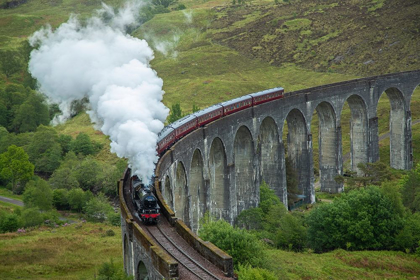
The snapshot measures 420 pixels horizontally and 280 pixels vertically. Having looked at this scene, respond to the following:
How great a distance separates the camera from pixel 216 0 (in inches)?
6924

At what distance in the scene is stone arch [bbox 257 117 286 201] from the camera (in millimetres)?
59344

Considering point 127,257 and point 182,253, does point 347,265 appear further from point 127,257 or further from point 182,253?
point 182,253

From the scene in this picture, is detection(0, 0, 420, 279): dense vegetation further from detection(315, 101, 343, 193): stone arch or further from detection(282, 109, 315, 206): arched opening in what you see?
detection(282, 109, 315, 206): arched opening

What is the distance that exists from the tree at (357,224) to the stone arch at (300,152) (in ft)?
53.4

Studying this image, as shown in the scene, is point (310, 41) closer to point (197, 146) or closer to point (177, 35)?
point (177, 35)

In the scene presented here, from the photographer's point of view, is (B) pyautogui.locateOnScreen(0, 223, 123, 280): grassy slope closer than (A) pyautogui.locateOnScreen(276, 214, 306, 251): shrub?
Yes

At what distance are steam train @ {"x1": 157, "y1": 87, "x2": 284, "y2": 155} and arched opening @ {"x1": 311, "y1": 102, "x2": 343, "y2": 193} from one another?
8343 mm

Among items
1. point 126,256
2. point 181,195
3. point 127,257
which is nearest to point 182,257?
point 127,257

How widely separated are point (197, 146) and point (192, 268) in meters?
20.6

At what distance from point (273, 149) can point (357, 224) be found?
55.9 ft

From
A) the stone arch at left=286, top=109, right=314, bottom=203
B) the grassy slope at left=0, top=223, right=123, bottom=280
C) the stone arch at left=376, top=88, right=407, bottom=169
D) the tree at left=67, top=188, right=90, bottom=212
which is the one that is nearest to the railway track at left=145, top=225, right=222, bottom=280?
the grassy slope at left=0, top=223, right=123, bottom=280

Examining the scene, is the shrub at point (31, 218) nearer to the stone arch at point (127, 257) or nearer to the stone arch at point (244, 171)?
Result: the stone arch at point (244, 171)

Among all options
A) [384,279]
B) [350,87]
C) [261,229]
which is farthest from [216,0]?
[384,279]

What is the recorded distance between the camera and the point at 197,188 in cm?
4803
